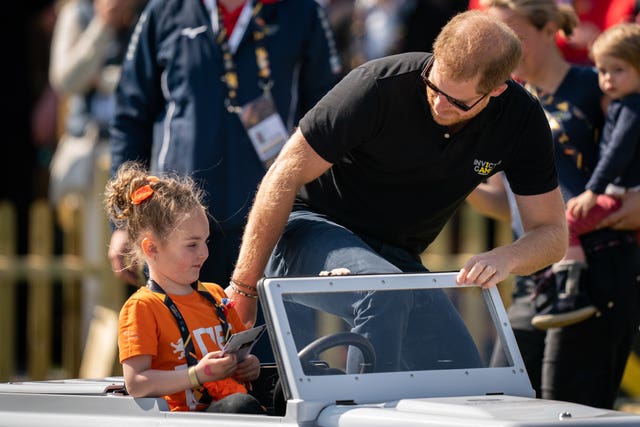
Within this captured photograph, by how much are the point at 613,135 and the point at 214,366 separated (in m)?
2.36

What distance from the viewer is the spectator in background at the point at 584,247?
19.4 ft

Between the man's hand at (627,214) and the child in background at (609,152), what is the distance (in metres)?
0.02

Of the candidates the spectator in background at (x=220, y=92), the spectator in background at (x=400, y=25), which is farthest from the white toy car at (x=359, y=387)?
the spectator in background at (x=400, y=25)

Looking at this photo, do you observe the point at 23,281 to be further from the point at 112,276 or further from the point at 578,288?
the point at 578,288

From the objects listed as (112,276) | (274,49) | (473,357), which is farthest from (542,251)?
(112,276)

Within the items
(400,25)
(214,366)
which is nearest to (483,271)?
(214,366)

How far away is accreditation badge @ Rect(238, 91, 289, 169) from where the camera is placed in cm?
612

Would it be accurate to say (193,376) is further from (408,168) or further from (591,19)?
(591,19)

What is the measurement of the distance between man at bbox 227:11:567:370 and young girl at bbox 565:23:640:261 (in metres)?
0.80

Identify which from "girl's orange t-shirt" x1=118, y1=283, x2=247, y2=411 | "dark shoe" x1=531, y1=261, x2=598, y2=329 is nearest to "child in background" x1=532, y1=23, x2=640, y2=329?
"dark shoe" x1=531, y1=261, x2=598, y2=329

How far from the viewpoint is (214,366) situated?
13.8 feet

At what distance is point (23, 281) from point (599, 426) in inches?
269

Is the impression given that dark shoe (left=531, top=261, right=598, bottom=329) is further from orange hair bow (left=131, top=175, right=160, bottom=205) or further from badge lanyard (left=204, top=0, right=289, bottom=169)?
orange hair bow (left=131, top=175, right=160, bottom=205)

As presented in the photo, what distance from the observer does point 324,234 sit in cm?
487
